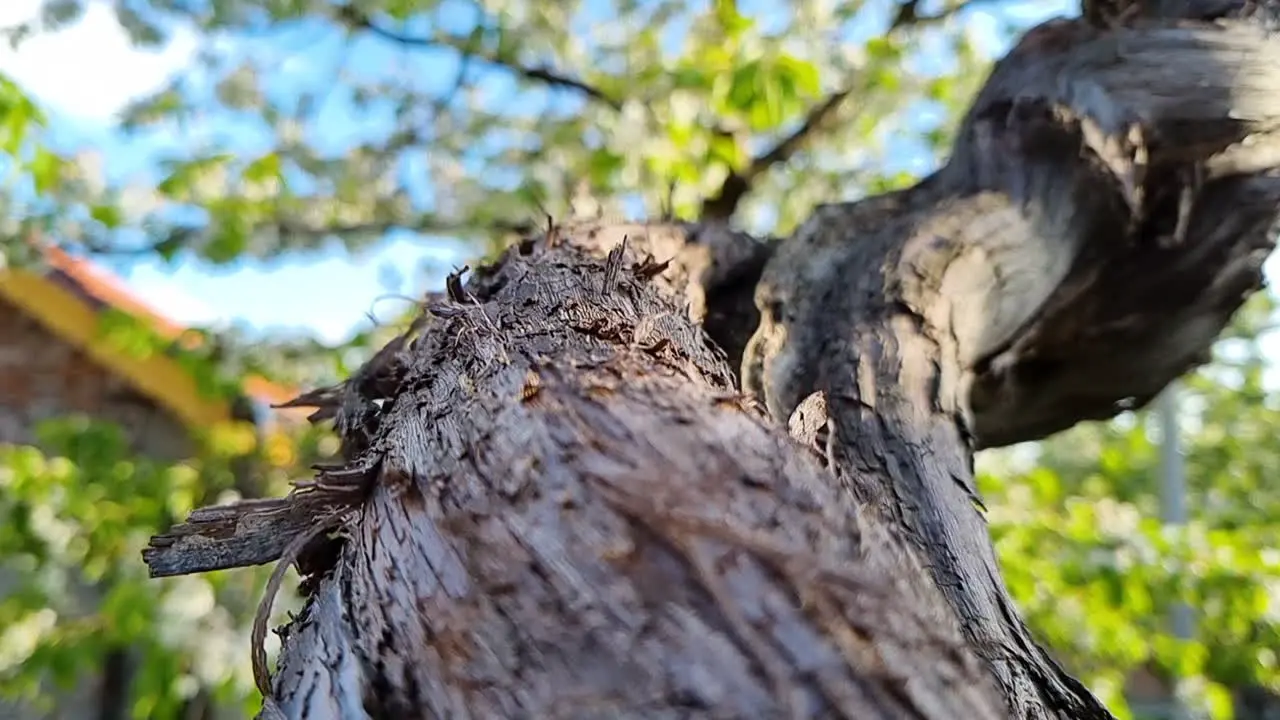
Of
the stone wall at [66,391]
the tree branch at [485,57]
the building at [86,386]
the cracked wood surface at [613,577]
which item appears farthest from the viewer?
the stone wall at [66,391]

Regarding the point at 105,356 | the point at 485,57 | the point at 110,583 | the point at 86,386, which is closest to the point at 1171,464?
the point at 485,57

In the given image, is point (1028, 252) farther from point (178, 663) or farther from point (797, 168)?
point (797, 168)

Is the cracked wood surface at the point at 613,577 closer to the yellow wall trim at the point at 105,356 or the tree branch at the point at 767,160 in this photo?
the tree branch at the point at 767,160

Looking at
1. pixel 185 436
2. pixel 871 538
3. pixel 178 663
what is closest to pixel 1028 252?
pixel 871 538

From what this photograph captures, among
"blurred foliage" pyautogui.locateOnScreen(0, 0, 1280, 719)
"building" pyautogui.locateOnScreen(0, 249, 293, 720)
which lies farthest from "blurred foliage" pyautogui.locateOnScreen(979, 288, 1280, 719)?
"building" pyautogui.locateOnScreen(0, 249, 293, 720)

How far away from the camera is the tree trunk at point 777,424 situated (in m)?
0.34

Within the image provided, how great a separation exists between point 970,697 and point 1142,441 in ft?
9.64

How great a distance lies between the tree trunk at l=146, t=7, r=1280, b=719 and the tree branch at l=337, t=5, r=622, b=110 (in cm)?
170

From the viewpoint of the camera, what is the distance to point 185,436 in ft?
11.7

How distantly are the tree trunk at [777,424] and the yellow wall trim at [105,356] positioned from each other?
2.95 metres

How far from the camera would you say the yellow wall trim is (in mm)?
3322

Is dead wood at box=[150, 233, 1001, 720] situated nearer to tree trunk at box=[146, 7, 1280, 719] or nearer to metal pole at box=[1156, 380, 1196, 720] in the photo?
tree trunk at box=[146, 7, 1280, 719]

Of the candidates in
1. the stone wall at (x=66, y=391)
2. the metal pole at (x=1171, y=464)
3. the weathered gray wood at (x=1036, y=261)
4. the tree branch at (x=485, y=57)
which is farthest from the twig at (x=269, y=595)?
the metal pole at (x=1171, y=464)

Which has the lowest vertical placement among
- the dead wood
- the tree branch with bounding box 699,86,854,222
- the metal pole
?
the metal pole
